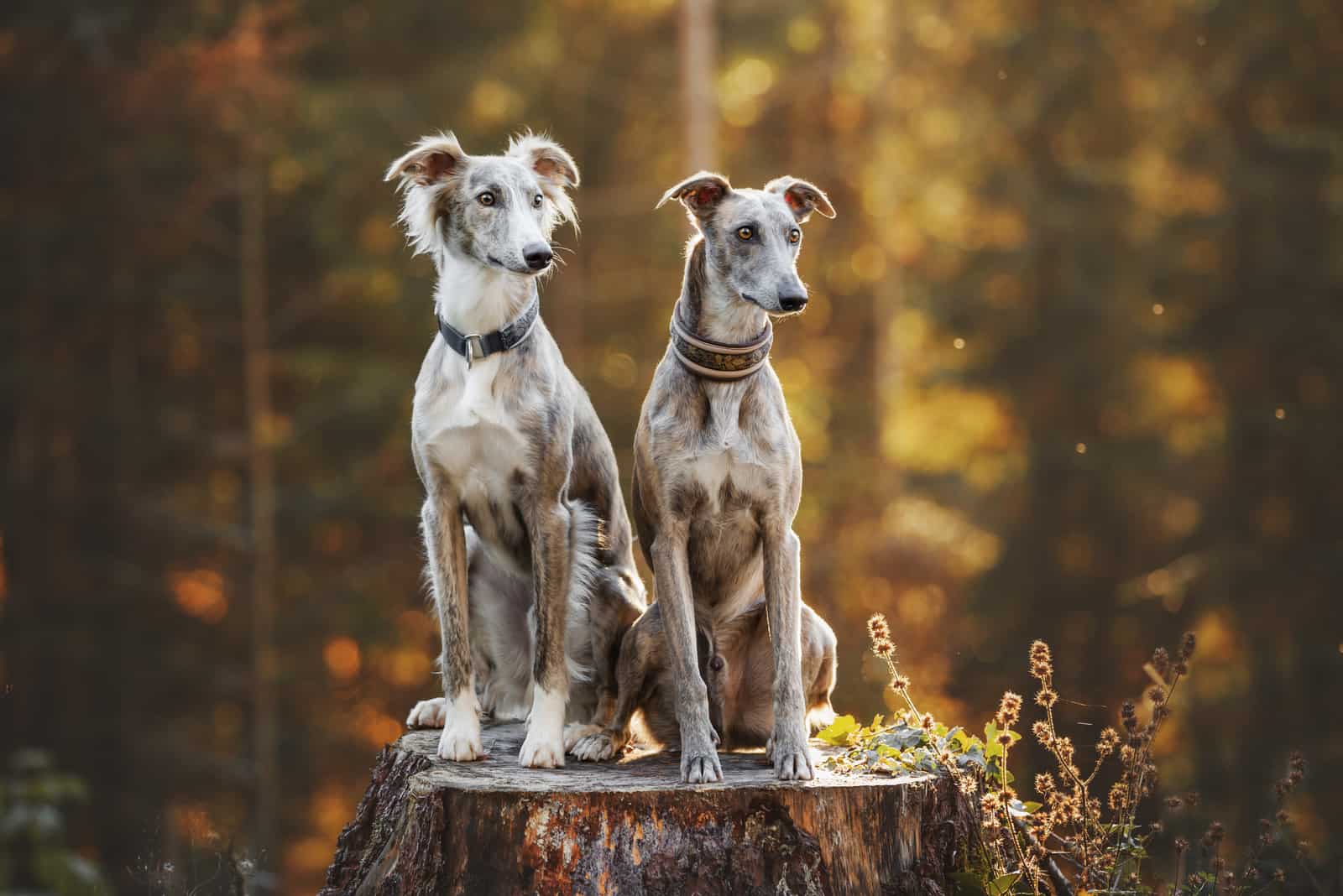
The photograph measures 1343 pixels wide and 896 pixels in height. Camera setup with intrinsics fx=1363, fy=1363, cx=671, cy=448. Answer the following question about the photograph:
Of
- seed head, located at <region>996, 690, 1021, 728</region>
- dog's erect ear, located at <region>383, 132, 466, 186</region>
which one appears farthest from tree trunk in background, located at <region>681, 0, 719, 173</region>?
seed head, located at <region>996, 690, 1021, 728</region>

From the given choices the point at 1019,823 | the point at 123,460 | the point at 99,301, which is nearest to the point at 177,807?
the point at 123,460

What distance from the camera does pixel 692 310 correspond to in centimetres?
465

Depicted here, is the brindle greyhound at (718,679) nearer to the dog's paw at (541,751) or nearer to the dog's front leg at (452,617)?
the dog's paw at (541,751)

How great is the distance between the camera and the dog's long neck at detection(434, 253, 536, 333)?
4844 mm

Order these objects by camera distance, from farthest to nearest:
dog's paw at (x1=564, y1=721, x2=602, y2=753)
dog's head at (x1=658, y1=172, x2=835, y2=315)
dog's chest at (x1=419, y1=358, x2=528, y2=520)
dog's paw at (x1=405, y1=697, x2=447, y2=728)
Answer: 1. dog's paw at (x1=405, y1=697, x2=447, y2=728)
2. dog's paw at (x1=564, y1=721, x2=602, y2=753)
3. dog's chest at (x1=419, y1=358, x2=528, y2=520)
4. dog's head at (x1=658, y1=172, x2=835, y2=315)

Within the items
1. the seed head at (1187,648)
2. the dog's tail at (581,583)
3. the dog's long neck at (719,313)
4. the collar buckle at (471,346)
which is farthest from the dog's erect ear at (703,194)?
the seed head at (1187,648)

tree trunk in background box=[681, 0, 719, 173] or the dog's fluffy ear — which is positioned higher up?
tree trunk in background box=[681, 0, 719, 173]

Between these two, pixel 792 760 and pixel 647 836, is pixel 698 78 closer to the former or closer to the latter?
pixel 792 760

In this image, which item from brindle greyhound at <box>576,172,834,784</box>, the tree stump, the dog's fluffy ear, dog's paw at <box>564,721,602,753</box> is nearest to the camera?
the tree stump

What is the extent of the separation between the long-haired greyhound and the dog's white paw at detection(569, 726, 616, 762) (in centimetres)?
12

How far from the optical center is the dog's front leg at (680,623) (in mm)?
4480

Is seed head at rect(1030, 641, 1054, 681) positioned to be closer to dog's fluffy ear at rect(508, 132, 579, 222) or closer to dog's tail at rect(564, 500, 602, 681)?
dog's tail at rect(564, 500, 602, 681)

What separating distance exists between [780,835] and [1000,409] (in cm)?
1347

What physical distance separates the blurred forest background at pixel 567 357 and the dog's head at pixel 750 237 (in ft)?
27.6
